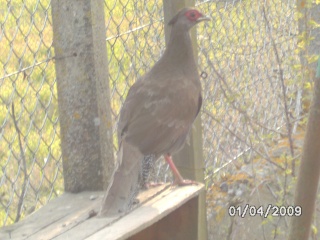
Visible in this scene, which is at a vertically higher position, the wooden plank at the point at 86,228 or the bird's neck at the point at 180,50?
the bird's neck at the point at 180,50

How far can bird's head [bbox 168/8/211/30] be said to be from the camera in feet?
12.8

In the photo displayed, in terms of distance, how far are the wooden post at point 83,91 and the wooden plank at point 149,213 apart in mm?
318

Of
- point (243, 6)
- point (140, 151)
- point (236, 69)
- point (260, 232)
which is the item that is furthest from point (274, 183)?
point (140, 151)

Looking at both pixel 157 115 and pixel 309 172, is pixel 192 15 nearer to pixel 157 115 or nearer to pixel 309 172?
pixel 157 115

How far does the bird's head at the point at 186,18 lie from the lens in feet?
12.8

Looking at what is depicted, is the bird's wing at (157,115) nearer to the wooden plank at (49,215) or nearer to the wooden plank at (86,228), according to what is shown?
the wooden plank at (49,215)

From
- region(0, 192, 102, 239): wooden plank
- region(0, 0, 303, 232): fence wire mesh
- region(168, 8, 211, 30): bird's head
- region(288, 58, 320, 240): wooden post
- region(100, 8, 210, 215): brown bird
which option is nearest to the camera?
region(288, 58, 320, 240): wooden post

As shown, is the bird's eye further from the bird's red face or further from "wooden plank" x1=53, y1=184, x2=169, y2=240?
"wooden plank" x1=53, y1=184, x2=169, y2=240

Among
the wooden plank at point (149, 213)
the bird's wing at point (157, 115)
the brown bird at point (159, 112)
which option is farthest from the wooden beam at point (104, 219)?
the bird's wing at point (157, 115)

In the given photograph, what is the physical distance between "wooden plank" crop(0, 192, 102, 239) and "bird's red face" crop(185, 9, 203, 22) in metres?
0.97

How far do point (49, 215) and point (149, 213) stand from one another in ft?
1.46

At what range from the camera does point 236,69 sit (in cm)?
542

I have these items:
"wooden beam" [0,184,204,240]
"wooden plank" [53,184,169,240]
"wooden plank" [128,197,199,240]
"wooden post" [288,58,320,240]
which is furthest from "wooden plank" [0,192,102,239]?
"wooden post" [288,58,320,240]

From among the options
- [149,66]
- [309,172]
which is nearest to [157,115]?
[309,172]
